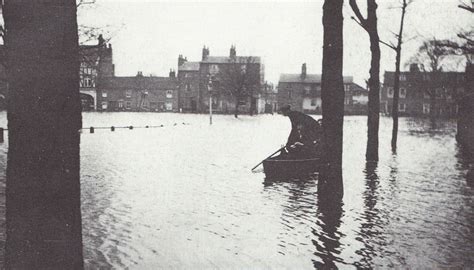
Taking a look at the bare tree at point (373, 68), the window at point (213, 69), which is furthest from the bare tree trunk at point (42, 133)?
the window at point (213, 69)

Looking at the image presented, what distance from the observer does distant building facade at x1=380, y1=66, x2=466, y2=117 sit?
71.5 meters

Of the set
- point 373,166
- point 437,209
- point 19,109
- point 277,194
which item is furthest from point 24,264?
point 373,166

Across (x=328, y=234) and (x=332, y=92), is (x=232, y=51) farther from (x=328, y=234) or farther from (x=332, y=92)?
(x=328, y=234)

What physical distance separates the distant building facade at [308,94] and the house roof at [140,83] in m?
24.2

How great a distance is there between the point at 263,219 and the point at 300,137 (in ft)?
18.6

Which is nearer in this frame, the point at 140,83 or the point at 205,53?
the point at 205,53

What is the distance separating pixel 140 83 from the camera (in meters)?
90.4

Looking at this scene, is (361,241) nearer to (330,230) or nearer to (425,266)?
(330,230)

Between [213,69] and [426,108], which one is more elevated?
[213,69]

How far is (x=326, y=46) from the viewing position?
801 cm

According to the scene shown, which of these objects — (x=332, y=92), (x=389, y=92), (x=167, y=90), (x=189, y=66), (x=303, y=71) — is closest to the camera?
(x=332, y=92)

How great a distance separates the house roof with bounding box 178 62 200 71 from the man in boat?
257 feet

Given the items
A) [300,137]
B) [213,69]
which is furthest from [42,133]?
[213,69]

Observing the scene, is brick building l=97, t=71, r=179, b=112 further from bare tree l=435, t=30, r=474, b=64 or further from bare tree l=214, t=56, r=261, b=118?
bare tree l=435, t=30, r=474, b=64
